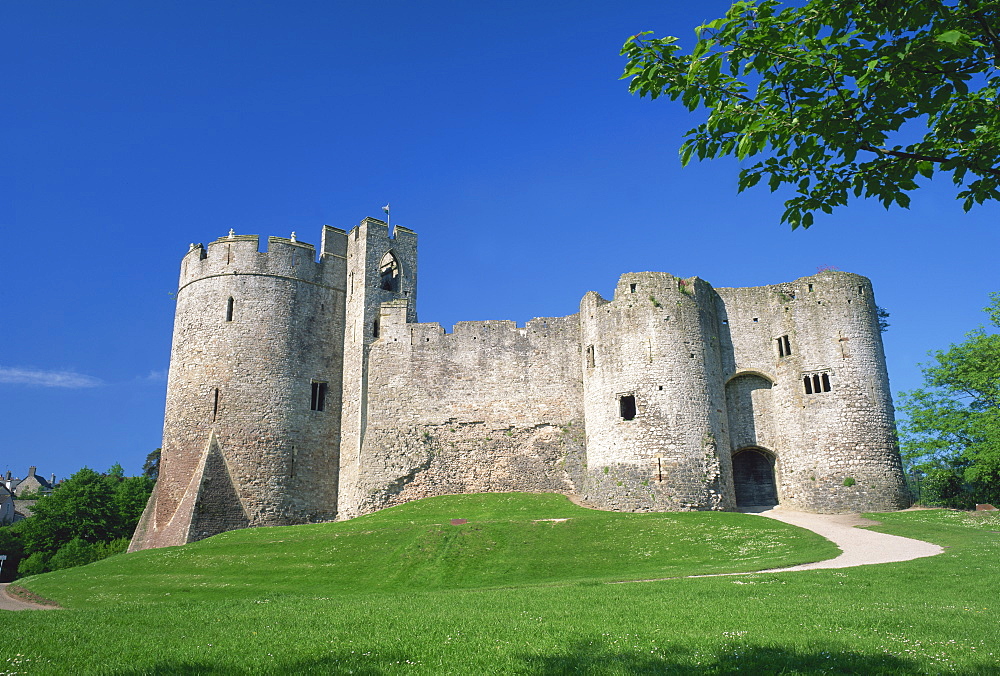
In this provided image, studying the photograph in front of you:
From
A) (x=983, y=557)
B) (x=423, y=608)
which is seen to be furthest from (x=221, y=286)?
(x=983, y=557)

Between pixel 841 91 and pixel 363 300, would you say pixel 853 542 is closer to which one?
pixel 841 91

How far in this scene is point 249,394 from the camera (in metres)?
36.5

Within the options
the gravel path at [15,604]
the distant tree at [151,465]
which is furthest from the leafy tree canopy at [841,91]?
the distant tree at [151,465]

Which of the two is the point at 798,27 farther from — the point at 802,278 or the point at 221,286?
the point at 221,286

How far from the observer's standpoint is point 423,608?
13.7m

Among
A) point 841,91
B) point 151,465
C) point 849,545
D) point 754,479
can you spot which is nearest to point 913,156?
point 841,91

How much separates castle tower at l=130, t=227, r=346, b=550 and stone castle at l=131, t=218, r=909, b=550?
0.09 meters

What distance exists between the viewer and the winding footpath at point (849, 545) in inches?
771

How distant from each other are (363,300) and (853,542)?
25.8m

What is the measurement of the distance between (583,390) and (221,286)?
19601 mm

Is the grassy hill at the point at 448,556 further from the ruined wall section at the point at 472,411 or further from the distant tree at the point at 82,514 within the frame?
the distant tree at the point at 82,514

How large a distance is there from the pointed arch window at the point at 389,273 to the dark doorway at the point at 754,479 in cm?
2027

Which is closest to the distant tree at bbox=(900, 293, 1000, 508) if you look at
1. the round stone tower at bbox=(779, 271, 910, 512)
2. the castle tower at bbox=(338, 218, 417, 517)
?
the round stone tower at bbox=(779, 271, 910, 512)

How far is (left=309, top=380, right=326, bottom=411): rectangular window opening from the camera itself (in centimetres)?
3806
